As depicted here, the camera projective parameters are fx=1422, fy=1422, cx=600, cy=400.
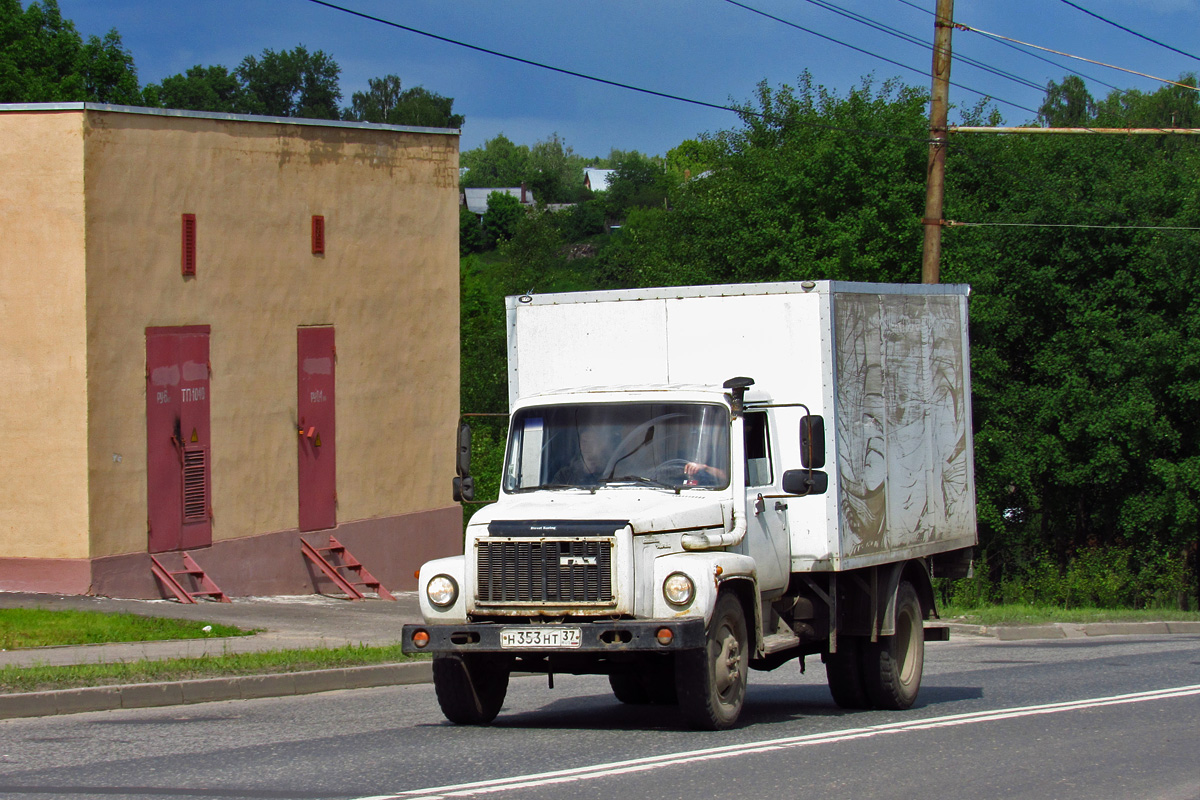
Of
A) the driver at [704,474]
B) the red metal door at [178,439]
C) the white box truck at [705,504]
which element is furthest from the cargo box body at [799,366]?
the red metal door at [178,439]

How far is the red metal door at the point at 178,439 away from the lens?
18031mm

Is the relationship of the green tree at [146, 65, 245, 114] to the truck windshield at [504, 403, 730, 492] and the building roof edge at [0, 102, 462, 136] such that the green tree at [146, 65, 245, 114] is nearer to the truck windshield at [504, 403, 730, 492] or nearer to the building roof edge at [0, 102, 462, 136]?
the building roof edge at [0, 102, 462, 136]

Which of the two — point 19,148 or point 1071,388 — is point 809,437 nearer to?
point 19,148

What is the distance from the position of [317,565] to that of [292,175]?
567 cm

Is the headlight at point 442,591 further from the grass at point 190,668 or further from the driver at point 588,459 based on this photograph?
the grass at point 190,668

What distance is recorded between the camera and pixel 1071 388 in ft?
105

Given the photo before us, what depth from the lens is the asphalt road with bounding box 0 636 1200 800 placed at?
739cm

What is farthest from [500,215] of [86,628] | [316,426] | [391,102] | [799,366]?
[799,366]

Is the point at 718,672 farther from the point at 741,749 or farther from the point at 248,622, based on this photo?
the point at 248,622

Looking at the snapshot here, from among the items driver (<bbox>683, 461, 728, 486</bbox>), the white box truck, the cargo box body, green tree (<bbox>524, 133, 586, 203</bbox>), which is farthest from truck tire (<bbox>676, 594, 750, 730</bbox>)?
green tree (<bbox>524, 133, 586, 203</bbox>)

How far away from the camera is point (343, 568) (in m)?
21.2

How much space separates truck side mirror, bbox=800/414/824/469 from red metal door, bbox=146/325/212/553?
11.1 metres

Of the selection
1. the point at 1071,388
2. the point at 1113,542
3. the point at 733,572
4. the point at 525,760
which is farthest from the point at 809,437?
the point at 1113,542

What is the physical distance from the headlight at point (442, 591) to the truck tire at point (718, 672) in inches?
59.2
